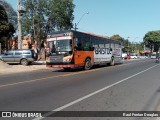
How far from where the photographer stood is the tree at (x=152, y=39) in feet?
477

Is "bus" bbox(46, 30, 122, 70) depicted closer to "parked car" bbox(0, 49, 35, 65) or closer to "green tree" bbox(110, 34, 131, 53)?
"parked car" bbox(0, 49, 35, 65)

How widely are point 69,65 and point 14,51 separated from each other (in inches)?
530

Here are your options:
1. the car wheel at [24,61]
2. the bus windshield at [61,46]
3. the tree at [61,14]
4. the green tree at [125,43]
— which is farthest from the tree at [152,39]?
the bus windshield at [61,46]

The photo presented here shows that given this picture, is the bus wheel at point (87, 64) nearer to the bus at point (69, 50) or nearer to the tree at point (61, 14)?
the bus at point (69, 50)

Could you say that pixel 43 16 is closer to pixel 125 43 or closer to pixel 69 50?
pixel 69 50

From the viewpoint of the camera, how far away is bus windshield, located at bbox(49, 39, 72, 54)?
24609mm

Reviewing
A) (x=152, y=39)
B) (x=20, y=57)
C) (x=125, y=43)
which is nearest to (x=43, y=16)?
(x=20, y=57)

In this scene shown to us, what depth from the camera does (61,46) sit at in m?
24.9

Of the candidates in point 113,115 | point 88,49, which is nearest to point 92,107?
point 113,115

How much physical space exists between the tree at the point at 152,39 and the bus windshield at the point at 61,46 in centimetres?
12483

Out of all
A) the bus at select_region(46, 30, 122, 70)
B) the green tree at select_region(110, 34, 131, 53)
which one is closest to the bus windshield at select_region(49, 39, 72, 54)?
the bus at select_region(46, 30, 122, 70)

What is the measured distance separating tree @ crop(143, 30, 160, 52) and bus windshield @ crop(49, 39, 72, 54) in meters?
125

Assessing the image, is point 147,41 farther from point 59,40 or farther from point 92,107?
point 92,107

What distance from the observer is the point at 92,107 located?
9.43 meters
